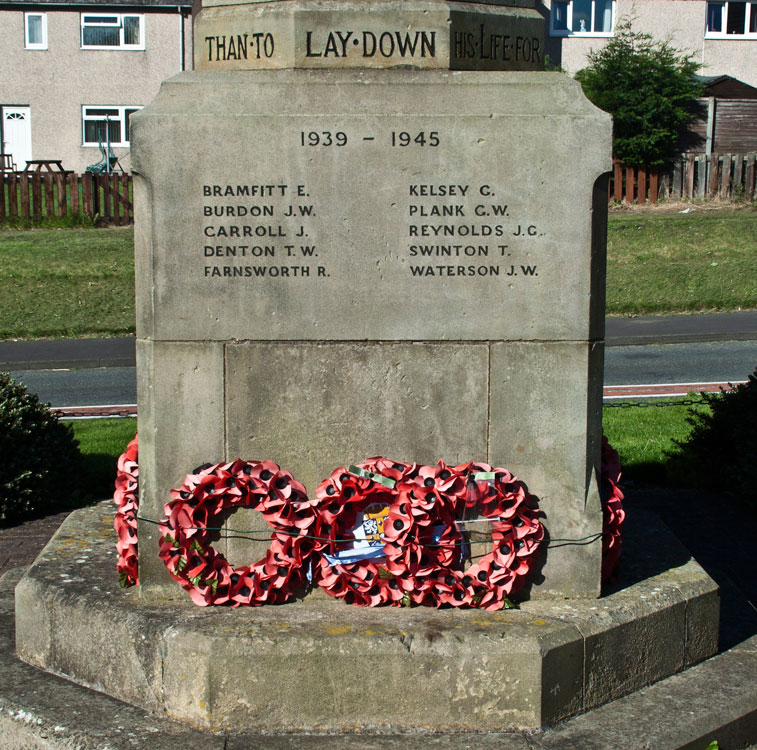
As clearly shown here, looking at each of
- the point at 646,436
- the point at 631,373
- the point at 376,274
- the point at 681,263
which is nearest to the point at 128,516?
the point at 376,274

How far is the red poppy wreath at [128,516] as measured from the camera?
14.8 feet

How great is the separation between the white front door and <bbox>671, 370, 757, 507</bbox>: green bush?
31004 millimetres

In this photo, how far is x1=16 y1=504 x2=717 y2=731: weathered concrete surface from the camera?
3848 millimetres

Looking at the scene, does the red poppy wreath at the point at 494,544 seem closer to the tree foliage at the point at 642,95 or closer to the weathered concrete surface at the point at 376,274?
the weathered concrete surface at the point at 376,274

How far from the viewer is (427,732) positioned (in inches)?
152

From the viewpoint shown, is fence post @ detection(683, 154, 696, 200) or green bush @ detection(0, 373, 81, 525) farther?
fence post @ detection(683, 154, 696, 200)

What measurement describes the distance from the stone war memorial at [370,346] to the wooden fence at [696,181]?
21542 millimetres

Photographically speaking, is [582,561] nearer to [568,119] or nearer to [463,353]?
[463,353]

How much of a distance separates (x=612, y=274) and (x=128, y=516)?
14906mm

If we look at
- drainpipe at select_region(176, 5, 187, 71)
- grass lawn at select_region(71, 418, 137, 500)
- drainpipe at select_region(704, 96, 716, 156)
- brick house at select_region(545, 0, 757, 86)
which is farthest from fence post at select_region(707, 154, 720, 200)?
grass lawn at select_region(71, 418, 137, 500)

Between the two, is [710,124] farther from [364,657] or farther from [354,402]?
[364,657]

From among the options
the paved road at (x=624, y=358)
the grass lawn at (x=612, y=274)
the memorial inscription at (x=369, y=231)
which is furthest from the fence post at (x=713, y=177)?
the memorial inscription at (x=369, y=231)

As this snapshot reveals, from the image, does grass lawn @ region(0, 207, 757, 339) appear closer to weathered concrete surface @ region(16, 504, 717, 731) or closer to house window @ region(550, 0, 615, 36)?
weathered concrete surface @ region(16, 504, 717, 731)

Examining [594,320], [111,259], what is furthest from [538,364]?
[111,259]
